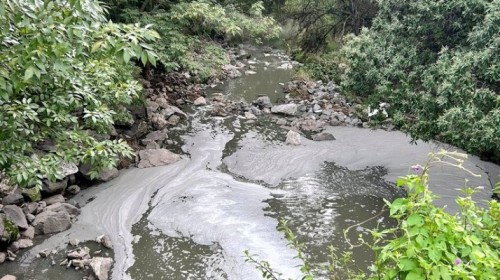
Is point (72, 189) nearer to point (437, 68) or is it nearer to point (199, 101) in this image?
point (199, 101)

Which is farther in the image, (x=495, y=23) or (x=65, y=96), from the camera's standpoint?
(x=495, y=23)

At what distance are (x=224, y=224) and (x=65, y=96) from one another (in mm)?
4083

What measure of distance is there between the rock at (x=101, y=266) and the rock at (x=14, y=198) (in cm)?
209

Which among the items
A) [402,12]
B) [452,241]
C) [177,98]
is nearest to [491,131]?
[402,12]

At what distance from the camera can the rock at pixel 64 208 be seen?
7.02 metres

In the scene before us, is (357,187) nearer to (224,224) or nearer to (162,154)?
(224,224)

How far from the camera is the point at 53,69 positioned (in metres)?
2.70

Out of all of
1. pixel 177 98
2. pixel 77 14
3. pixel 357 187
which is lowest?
pixel 357 187

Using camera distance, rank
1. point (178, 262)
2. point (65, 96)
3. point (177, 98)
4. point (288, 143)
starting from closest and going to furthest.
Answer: point (65, 96) < point (178, 262) < point (288, 143) < point (177, 98)

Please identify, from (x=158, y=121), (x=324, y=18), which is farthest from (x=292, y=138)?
(x=324, y=18)

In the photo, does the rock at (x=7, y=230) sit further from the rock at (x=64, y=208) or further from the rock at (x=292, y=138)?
the rock at (x=292, y=138)

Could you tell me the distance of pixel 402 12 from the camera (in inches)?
343

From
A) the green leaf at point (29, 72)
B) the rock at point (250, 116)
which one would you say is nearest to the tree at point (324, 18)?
the rock at point (250, 116)

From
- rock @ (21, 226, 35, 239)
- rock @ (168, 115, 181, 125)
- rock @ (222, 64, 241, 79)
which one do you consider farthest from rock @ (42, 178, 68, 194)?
rock @ (222, 64, 241, 79)
